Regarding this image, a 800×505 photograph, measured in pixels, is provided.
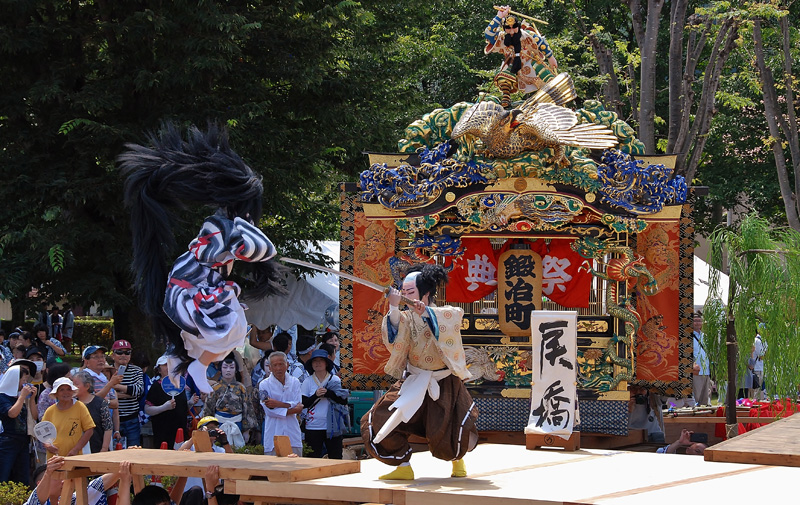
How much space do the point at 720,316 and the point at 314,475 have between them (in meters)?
5.50

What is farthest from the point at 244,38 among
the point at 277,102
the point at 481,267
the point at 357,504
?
the point at 357,504

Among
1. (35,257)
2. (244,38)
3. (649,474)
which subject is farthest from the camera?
(244,38)

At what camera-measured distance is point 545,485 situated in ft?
21.1

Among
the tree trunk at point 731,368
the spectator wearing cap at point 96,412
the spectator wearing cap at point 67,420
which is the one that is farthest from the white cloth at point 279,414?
the tree trunk at point 731,368

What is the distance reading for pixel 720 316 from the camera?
34.3ft

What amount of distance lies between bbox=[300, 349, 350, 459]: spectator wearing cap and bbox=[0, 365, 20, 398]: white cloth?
260 centimetres

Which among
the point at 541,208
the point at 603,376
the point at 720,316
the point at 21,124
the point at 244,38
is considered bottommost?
the point at 603,376

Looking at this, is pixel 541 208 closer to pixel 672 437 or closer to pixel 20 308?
pixel 672 437

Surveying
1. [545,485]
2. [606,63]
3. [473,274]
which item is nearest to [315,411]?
[473,274]

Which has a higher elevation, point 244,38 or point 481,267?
point 244,38

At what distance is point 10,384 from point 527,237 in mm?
5162

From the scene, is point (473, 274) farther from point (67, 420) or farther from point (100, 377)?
point (67, 420)

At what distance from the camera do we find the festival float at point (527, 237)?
10.3 m

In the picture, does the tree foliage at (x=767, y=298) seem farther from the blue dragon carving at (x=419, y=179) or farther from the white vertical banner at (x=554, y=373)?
the blue dragon carving at (x=419, y=179)
